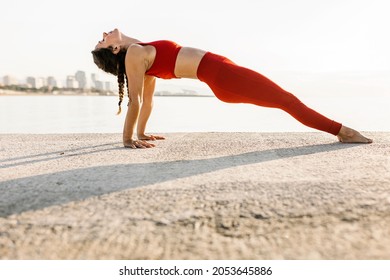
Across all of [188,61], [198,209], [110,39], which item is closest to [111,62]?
[110,39]

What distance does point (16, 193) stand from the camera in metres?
1.12

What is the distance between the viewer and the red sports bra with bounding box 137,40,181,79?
2.32 meters

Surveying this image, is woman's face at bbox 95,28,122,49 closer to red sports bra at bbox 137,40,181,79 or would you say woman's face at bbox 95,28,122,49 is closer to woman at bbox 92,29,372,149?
woman at bbox 92,29,372,149

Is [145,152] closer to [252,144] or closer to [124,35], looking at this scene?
[252,144]

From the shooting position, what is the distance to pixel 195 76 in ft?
7.68

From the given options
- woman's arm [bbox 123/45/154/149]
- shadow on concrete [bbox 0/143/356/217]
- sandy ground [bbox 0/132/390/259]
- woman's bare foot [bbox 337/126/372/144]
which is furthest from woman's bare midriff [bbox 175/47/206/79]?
woman's bare foot [bbox 337/126/372/144]

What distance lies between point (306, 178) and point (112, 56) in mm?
1759

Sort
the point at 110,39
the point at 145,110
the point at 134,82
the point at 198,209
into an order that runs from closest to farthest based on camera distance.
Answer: the point at 198,209, the point at 134,82, the point at 110,39, the point at 145,110

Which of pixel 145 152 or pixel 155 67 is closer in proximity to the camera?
pixel 145 152

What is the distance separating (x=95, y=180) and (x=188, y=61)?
1.29m

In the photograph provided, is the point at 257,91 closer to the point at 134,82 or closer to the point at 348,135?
the point at 348,135

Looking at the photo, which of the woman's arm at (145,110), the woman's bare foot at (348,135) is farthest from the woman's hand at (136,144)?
the woman's bare foot at (348,135)
